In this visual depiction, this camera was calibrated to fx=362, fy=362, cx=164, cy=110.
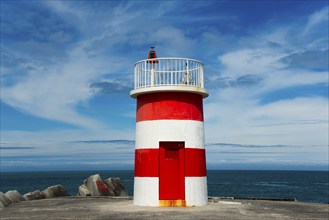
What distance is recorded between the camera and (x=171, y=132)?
14328 mm

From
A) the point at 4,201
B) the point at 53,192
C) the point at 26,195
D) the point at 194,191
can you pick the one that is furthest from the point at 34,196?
the point at 194,191

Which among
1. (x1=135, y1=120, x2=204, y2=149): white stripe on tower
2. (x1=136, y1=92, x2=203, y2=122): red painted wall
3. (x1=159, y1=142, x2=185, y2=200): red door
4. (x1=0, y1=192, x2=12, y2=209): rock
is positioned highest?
(x1=136, y1=92, x2=203, y2=122): red painted wall

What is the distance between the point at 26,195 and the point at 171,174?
8572mm

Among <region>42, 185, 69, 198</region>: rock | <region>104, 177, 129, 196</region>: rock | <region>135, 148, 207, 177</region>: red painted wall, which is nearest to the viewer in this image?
<region>135, 148, 207, 177</region>: red painted wall

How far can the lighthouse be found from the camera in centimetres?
1429

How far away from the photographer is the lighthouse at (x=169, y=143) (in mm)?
14289

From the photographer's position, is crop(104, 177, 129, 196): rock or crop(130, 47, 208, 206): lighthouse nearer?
crop(130, 47, 208, 206): lighthouse

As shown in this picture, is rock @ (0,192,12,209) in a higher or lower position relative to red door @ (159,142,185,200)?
lower

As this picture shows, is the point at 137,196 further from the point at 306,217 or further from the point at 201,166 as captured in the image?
the point at 306,217

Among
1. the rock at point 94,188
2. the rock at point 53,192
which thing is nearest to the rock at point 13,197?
the rock at point 53,192

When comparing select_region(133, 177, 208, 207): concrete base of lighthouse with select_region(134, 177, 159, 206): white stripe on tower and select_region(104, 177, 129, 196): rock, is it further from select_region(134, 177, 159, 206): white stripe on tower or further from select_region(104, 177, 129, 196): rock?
select_region(104, 177, 129, 196): rock

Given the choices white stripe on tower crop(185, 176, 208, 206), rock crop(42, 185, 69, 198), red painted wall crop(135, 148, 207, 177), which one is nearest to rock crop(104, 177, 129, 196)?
rock crop(42, 185, 69, 198)

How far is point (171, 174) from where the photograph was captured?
565 inches

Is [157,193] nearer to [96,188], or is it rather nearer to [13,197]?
[13,197]
